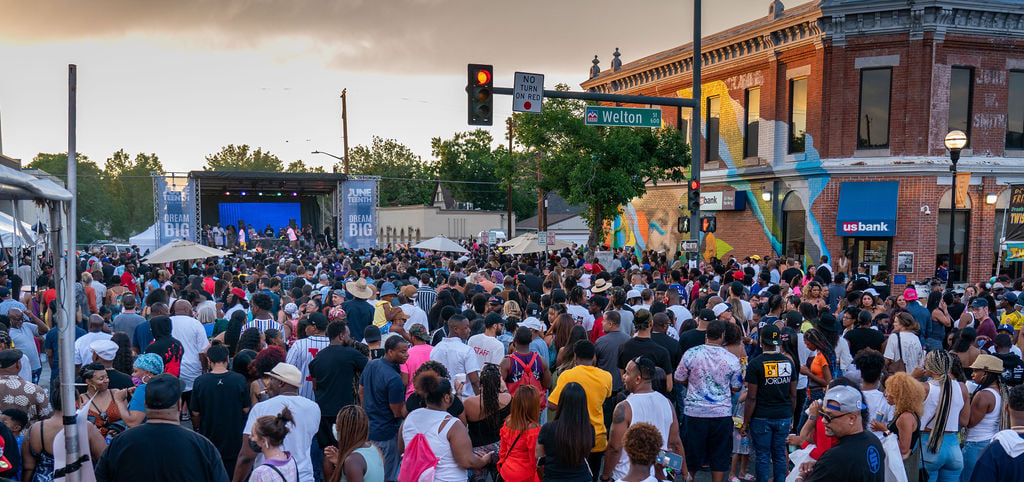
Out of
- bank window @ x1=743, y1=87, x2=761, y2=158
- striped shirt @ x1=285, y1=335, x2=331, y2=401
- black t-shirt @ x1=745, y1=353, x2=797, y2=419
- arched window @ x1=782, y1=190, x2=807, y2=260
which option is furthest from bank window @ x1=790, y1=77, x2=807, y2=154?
striped shirt @ x1=285, y1=335, x2=331, y2=401

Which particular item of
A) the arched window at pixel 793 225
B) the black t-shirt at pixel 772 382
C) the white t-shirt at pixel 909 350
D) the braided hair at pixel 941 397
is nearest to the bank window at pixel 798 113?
the arched window at pixel 793 225

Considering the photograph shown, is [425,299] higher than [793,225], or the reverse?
[793,225]

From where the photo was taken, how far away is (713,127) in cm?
2866

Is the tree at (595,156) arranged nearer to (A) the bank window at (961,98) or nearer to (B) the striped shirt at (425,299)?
(A) the bank window at (961,98)

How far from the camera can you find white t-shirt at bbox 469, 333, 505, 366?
7.73 meters

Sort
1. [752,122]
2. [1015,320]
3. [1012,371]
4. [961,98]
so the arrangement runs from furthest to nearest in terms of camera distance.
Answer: [752,122], [961,98], [1015,320], [1012,371]

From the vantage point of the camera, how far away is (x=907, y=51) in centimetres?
2211

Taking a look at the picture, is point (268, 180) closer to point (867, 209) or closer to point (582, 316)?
point (867, 209)

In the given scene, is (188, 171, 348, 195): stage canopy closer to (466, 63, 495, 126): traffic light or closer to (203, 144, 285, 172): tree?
(466, 63, 495, 126): traffic light

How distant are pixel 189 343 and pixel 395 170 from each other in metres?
78.6

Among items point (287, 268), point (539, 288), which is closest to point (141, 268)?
point (287, 268)

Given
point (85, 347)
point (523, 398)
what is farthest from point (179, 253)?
point (523, 398)

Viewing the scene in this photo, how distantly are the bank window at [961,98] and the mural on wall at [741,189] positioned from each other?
13.5 feet

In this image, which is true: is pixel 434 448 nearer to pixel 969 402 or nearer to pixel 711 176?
pixel 969 402
